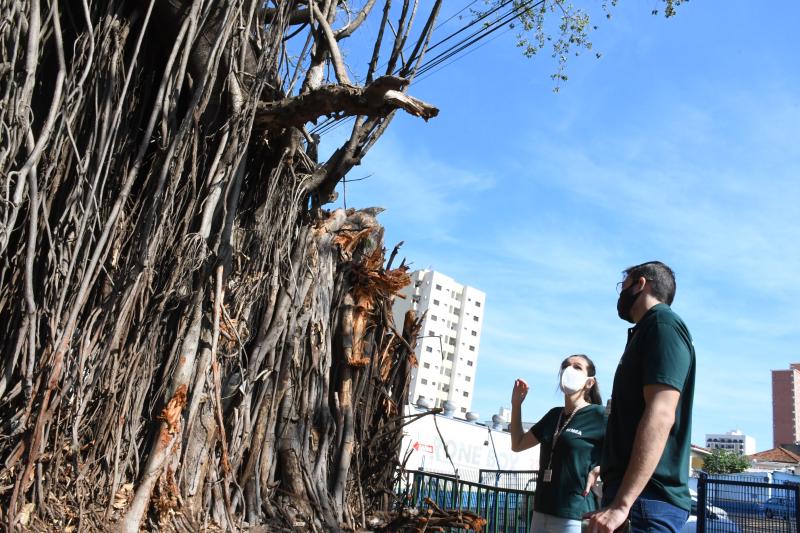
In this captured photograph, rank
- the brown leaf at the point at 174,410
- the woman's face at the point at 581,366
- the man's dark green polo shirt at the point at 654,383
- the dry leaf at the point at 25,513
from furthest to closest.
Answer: the woman's face at the point at 581,366 → the brown leaf at the point at 174,410 → the dry leaf at the point at 25,513 → the man's dark green polo shirt at the point at 654,383

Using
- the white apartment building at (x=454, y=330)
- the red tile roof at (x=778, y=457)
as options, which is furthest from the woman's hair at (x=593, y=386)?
the white apartment building at (x=454, y=330)

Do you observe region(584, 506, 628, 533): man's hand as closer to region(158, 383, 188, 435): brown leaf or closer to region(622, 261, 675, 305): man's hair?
region(622, 261, 675, 305): man's hair

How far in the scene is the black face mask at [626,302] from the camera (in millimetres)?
2947

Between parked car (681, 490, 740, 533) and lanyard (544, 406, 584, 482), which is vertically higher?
lanyard (544, 406, 584, 482)

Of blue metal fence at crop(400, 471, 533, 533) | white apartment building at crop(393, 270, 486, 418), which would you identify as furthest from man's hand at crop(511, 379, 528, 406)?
white apartment building at crop(393, 270, 486, 418)

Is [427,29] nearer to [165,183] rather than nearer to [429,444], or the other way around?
[165,183]

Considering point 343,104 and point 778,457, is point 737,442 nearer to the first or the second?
point 778,457

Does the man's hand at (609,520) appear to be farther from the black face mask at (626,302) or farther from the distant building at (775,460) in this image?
the distant building at (775,460)

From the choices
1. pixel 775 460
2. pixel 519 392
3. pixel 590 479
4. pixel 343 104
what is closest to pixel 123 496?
pixel 519 392

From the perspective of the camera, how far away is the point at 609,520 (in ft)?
7.74

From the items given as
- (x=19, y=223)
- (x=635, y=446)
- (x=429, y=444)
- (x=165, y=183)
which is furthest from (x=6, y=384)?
(x=429, y=444)

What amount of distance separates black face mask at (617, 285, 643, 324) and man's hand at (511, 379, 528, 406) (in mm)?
1114

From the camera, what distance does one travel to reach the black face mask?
2947 mm

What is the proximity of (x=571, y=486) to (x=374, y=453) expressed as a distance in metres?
2.22
